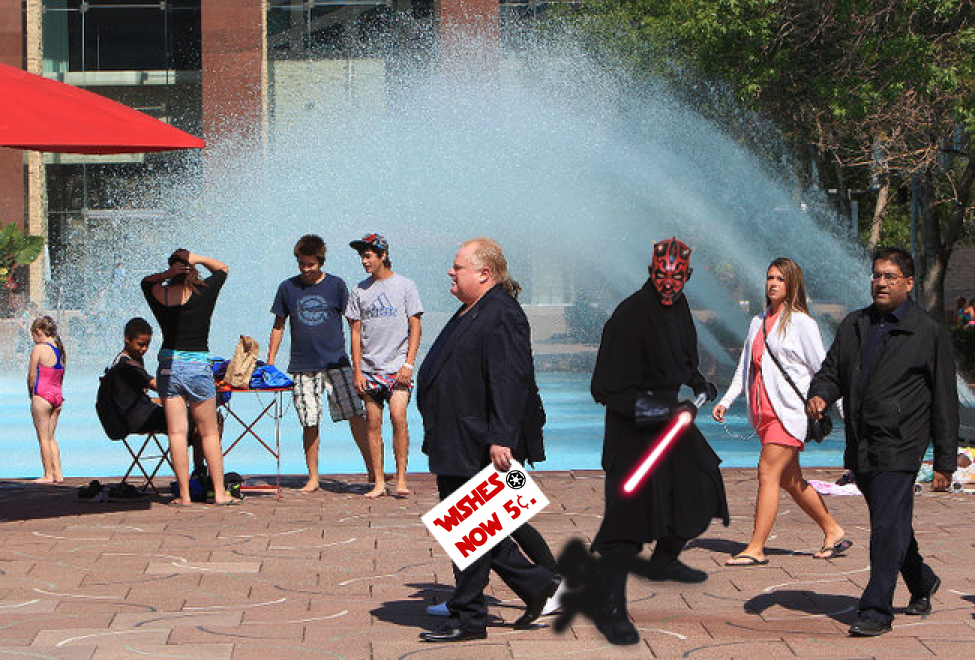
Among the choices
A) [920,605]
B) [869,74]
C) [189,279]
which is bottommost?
[920,605]

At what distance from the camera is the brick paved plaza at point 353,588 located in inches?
233

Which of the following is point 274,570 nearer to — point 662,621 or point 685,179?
point 662,621

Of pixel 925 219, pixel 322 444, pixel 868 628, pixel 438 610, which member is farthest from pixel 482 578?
pixel 925 219

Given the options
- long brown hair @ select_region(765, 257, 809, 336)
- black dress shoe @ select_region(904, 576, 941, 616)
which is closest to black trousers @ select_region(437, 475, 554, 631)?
black dress shoe @ select_region(904, 576, 941, 616)

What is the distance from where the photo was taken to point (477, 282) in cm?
612

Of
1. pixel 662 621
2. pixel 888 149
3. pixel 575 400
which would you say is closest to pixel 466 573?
pixel 662 621

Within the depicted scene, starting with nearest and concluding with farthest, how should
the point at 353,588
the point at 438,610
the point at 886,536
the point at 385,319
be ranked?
the point at 886,536, the point at 438,610, the point at 353,588, the point at 385,319

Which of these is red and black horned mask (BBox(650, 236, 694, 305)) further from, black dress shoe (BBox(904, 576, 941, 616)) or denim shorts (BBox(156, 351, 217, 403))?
denim shorts (BBox(156, 351, 217, 403))

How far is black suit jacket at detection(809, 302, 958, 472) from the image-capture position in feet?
20.1

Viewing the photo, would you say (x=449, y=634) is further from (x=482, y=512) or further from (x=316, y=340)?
(x=316, y=340)

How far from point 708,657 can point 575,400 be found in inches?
540

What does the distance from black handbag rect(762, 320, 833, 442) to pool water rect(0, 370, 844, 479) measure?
17.3 ft

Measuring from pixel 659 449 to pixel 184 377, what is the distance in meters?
4.78

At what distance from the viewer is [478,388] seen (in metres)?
6.00
